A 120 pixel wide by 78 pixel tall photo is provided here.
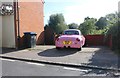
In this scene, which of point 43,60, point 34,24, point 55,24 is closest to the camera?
point 43,60

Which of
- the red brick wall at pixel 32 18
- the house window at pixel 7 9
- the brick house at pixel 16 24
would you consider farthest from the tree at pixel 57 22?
the house window at pixel 7 9

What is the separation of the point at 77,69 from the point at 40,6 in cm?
1293

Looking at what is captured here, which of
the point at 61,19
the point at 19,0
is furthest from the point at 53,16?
the point at 19,0

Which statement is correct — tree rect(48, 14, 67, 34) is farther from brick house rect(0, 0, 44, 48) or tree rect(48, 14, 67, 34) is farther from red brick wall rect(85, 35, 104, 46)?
brick house rect(0, 0, 44, 48)

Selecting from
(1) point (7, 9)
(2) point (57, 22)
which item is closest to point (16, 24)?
(1) point (7, 9)

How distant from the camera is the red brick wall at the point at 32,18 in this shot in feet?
59.3

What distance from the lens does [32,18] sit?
65.0 ft

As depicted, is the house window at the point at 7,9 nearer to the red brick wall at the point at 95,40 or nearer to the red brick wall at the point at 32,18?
the red brick wall at the point at 32,18

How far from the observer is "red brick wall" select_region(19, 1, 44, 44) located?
59.3 ft

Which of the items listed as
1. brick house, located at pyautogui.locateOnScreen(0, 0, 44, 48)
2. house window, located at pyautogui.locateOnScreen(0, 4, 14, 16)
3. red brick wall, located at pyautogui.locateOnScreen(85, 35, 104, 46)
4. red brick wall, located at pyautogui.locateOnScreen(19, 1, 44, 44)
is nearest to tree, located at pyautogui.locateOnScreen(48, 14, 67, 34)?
red brick wall, located at pyautogui.locateOnScreen(19, 1, 44, 44)

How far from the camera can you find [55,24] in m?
46.7

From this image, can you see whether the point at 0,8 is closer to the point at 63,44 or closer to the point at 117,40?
the point at 63,44

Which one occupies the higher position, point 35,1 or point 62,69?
point 35,1

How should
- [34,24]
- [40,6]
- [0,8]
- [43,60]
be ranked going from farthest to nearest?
1. [40,6]
2. [34,24]
3. [0,8]
4. [43,60]
